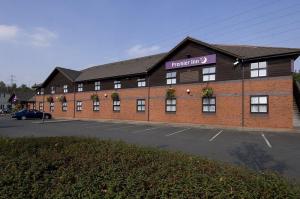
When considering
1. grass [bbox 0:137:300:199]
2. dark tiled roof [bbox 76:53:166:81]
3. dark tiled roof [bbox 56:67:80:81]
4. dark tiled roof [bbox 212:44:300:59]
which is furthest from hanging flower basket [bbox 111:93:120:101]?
grass [bbox 0:137:300:199]

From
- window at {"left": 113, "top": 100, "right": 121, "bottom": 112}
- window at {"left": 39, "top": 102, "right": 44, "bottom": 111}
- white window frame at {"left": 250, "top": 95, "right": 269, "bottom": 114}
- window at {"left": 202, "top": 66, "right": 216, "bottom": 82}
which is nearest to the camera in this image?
white window frame at {"left": 250, "top": 95, "right": 269, "bottom": 114}

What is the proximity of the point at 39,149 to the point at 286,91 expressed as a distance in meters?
18.7

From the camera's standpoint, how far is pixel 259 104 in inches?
829

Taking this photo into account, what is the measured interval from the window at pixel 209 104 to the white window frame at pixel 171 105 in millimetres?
3103

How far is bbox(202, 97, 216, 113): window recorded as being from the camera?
77.0ft

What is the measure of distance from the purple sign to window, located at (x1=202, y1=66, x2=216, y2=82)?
2.03 ft

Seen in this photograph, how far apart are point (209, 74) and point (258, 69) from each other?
421 cm

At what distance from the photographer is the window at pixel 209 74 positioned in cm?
2377

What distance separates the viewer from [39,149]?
6254mm

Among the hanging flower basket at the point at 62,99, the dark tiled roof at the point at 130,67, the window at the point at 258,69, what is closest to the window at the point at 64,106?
the hanging flower basket at the point at 62,99

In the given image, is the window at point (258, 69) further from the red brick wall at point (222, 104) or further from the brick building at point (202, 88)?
the red brick wall at point (222, 104)

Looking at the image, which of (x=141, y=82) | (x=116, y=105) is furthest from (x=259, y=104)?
(x=116, y=105)

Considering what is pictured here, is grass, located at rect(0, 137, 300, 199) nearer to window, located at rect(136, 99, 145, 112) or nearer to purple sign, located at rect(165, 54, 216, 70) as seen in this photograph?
purple sign, located at rect(165, 54, 216, 70)

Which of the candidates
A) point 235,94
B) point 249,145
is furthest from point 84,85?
point 249,145
